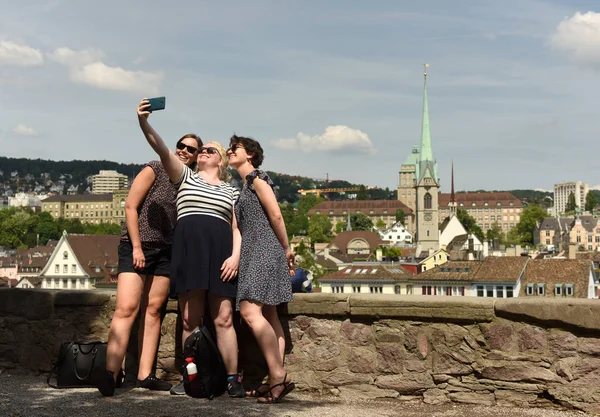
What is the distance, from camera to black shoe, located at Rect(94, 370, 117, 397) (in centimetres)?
618

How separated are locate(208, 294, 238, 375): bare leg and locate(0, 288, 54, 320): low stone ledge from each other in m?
1.78

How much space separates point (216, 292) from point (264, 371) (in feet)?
2.95

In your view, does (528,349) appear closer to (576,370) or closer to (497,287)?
(576,370)

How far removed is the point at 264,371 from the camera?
21.7 feet

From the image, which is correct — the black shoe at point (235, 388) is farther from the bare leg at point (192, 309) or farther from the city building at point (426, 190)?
the city building at point (426, 190)

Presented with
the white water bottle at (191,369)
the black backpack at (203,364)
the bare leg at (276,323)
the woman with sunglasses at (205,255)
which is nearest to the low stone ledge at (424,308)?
the bare leg at (276,323)

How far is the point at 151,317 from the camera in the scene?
655 cm

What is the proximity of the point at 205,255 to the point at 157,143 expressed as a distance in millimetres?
849

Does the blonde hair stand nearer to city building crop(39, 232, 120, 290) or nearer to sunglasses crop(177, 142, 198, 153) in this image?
sunglasses crop(177, 142, 198, 153)

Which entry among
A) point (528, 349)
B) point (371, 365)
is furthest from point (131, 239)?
point (528, 349)

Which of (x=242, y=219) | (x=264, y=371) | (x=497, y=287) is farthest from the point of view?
(x=497, y=287)

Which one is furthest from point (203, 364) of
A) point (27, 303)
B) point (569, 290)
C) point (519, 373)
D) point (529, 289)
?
point (529, 289)

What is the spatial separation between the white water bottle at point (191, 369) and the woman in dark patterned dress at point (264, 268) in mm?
476

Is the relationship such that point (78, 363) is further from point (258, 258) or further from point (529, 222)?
point (529, 222)
